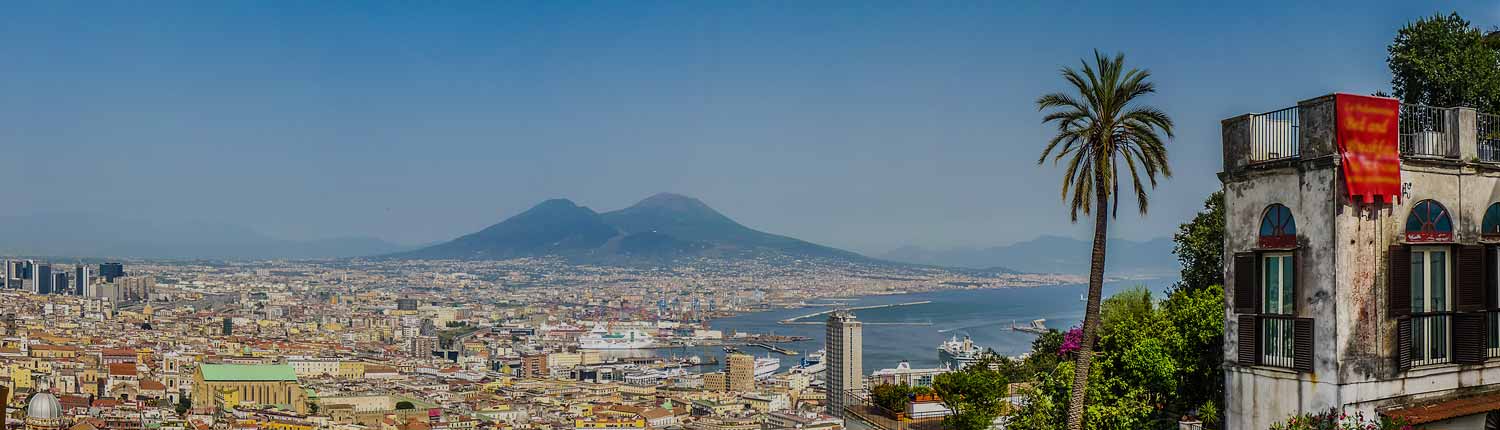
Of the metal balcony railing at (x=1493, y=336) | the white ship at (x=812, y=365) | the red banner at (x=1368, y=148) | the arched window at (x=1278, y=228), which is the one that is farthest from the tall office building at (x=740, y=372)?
the red banner at (x=1368, y=148)

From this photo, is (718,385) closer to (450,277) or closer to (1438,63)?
(1438,63)

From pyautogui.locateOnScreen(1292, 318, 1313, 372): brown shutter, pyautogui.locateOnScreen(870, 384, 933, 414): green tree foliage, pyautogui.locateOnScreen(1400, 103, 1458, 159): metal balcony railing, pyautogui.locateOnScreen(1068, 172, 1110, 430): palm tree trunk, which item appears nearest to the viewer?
pyautogui.locateOnScreen(1292, 318, 1313, 372): brown shutter

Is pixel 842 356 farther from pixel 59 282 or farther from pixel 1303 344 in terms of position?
pixel 59 282

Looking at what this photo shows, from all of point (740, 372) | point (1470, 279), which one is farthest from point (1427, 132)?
point (740, 372)

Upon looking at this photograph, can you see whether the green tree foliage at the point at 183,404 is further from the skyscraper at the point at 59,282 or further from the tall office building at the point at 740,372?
the skyscraper at the point at 59,282

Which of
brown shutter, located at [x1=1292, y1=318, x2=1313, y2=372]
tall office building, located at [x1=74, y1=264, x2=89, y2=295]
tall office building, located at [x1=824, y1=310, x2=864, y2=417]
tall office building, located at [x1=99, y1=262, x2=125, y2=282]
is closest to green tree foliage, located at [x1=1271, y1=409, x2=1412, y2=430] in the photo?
brown shutter, located at [x1=1292, y1=318, x2=1313, y2=372]

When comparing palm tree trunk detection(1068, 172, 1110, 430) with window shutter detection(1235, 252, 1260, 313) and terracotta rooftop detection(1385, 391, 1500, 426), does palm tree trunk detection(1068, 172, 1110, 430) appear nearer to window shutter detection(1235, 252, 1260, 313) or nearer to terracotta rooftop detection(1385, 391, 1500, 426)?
window shutter detection(1235, 252, 1260, 313)

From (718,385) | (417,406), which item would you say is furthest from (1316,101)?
(718,385)
